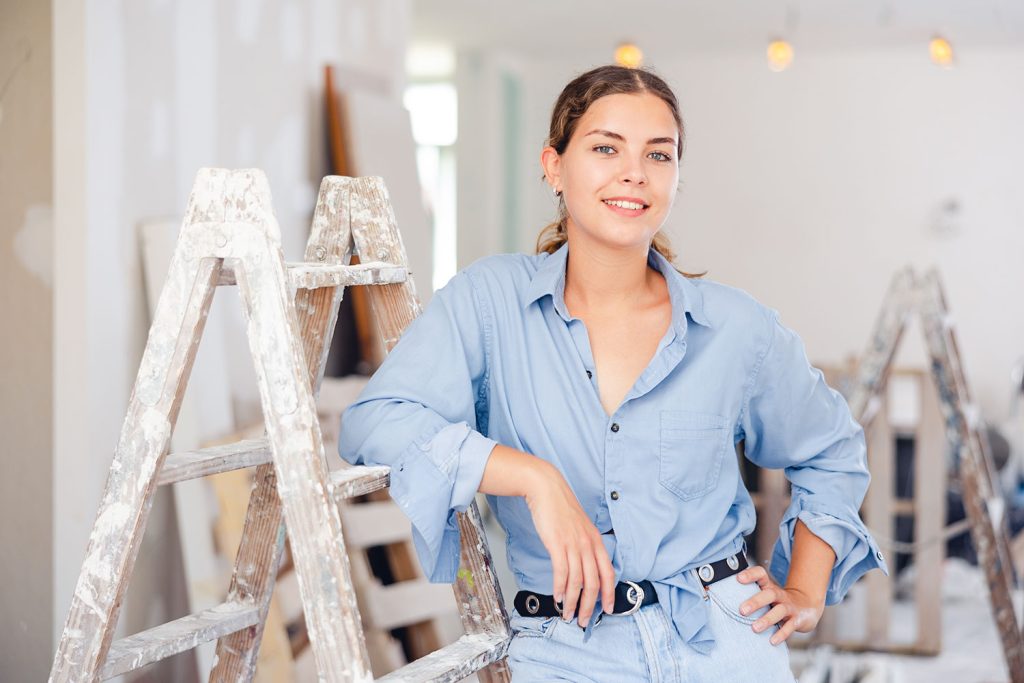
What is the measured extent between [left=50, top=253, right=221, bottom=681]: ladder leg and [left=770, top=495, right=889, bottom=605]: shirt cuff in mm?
974

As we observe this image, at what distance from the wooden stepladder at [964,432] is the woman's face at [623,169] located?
1831mm

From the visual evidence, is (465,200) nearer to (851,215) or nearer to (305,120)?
(851,215)

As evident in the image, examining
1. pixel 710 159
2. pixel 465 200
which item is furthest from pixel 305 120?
pixel 710 159

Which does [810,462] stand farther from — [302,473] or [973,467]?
[973,467]

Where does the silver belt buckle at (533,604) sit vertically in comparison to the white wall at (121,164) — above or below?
below

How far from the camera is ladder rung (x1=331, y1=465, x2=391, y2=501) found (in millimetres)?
1398

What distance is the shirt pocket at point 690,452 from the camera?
1.59 metres

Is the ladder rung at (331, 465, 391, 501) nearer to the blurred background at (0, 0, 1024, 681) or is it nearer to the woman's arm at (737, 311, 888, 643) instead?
the woman's arm at (737, 311, 888, 643)

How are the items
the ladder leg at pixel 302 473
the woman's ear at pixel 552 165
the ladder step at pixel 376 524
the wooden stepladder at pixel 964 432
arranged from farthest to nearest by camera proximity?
the ladder step at pixel 376 524, the wooden stepladder at pixel 964 432, the woman's ear at pixel 552 165, the ladder leg at pixel 302 473

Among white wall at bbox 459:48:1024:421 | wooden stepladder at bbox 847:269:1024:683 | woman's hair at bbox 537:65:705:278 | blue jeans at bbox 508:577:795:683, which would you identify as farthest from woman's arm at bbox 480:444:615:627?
white wall at bbox 459:48:1024:421

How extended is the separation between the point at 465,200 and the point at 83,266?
522cm

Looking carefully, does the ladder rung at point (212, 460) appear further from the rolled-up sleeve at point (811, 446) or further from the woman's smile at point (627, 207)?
the rolled-up sleeve at point (811, 446)

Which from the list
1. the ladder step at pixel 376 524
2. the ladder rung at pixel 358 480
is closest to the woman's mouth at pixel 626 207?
the ladder rung at pixel 358 480

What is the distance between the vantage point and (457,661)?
59.8 inches
